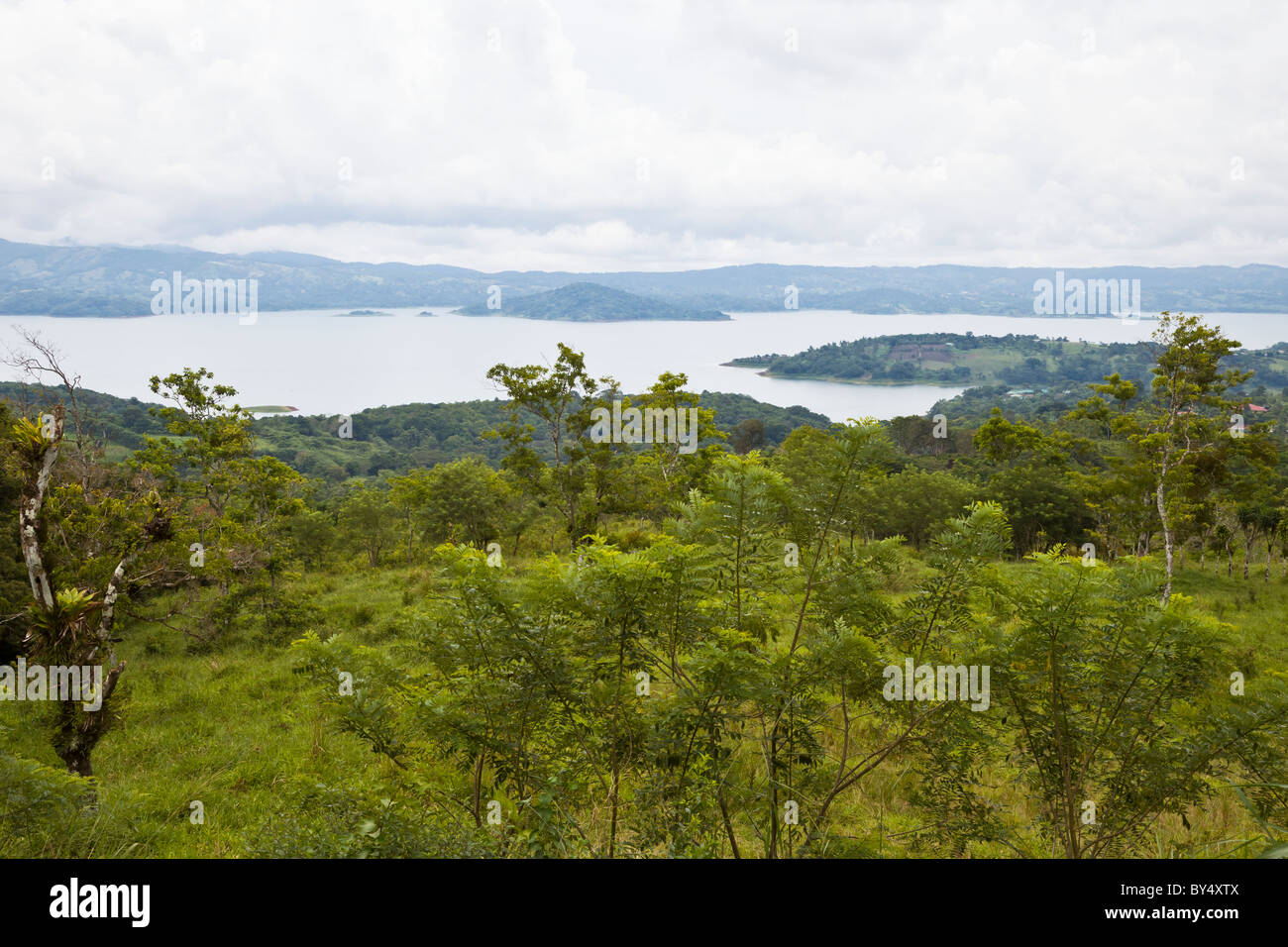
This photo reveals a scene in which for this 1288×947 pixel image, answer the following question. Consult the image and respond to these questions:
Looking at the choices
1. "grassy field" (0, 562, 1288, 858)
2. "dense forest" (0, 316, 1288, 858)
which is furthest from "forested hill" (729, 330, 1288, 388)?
→ "dense forest" (0, 316, 1288, 858)

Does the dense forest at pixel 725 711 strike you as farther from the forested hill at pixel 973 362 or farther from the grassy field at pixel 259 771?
the forested hill at pixel 973 362

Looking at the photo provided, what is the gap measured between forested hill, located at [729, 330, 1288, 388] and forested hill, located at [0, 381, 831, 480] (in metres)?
49.2

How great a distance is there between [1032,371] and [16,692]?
16289cm

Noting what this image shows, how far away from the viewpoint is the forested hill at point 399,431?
75.0 metres

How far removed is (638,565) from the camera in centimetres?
388

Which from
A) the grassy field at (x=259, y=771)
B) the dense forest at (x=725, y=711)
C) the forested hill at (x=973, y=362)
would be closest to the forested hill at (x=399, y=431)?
the forested hill at (x=973, y=362)

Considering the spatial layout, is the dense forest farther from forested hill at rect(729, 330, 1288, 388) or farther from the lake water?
forested hill at rect(729, 330, 1288, 388)

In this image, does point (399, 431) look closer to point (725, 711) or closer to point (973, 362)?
point (725, 711)

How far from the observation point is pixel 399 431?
10275 cm

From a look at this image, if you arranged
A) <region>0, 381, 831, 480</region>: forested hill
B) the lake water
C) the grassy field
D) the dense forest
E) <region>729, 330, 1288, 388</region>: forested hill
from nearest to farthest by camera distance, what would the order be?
the dense forest
the grassy field
<region>0, 381, 831, 480</region>: forested hill
the lake water
<region>729, 330, 1288, 388</region>: forested hill

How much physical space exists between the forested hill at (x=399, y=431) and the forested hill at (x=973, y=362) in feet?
162

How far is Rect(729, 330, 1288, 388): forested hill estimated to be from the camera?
5458 inches
